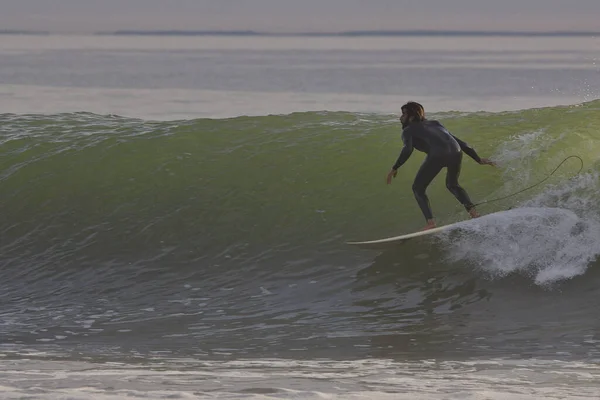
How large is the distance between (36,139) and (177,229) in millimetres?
5289

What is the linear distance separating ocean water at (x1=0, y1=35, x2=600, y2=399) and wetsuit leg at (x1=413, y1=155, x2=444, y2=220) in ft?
1.47

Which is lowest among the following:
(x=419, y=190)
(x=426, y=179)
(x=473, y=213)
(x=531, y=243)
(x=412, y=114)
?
(x=531, y=243)

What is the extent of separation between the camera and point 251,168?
14.5m

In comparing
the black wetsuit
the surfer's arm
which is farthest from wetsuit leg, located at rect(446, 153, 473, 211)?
the surfer's arm

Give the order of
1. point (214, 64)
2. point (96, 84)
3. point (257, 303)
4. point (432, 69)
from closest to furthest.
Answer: point (257, 303) < point (96, 84) < point (432, 69) < point (214, 64)

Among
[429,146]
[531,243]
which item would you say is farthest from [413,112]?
[531,243]

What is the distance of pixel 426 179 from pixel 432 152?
1.10 feet

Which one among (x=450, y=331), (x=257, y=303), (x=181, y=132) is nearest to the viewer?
(x=450, y=331)

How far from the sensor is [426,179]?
1141cm

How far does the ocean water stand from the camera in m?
7.65

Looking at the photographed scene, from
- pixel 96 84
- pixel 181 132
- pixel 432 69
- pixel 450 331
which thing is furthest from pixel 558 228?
pixel 432 69

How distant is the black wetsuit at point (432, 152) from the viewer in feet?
36.9

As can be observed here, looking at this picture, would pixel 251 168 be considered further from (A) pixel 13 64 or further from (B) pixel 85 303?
(A) pixel 13 64

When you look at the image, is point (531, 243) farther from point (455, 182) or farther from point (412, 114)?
point (412, 114)
